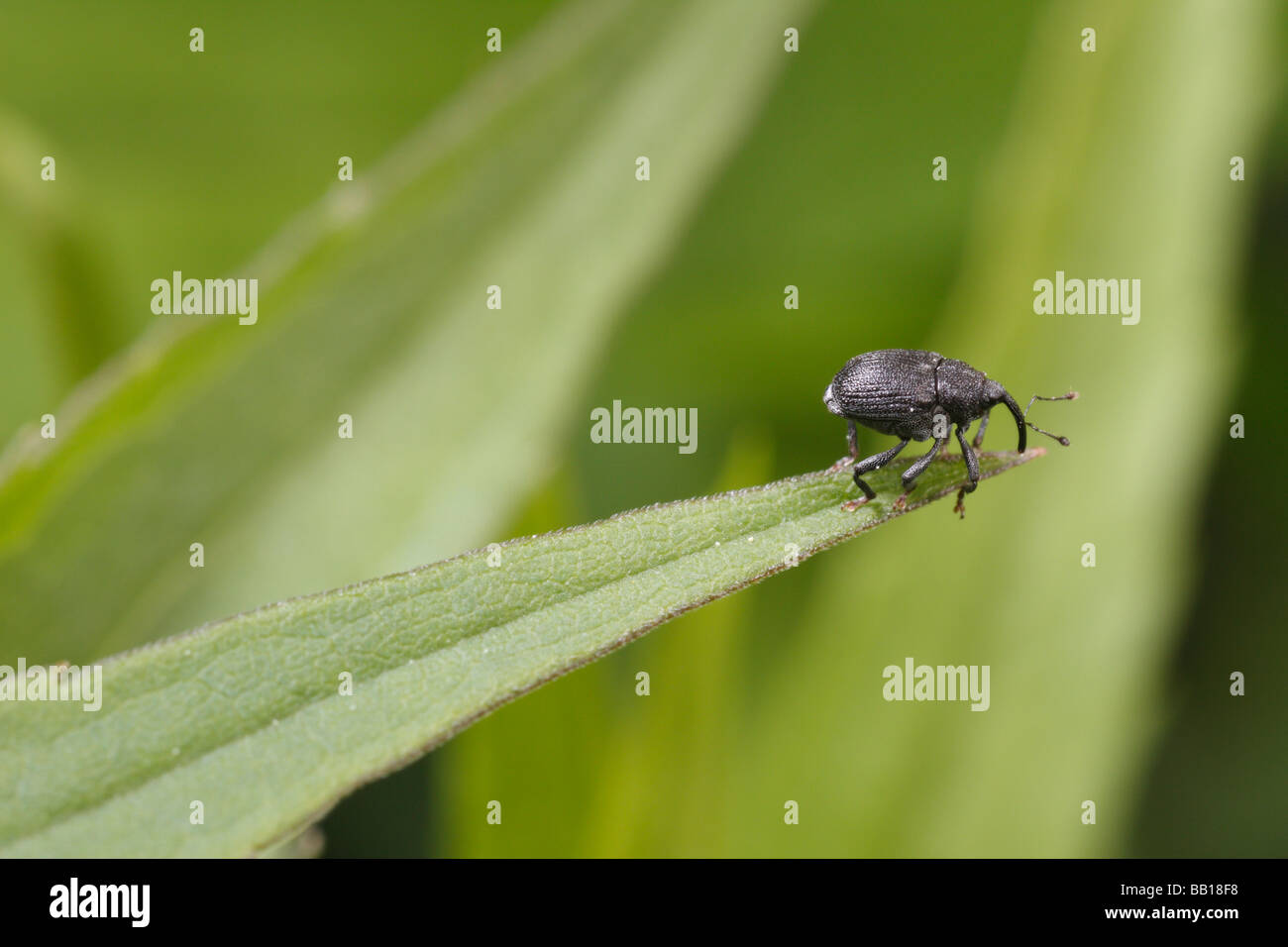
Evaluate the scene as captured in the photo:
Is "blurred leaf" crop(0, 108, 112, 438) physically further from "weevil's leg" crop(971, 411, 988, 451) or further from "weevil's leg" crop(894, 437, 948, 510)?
"weevil's leg" crop(971, 411, 988, 451)

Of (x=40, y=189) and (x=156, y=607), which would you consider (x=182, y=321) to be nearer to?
(x=156, y=607)

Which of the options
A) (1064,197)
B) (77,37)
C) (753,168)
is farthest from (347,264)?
(77,37)

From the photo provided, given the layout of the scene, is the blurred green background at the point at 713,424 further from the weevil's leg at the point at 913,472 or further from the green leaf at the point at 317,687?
the green leaf at the point at 317,687

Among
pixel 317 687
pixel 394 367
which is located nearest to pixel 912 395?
pixel 394 367

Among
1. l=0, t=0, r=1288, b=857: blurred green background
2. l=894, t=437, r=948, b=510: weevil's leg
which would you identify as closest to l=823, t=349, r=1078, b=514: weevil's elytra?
l=894, t=437, r=948, b=510: weevil's leg

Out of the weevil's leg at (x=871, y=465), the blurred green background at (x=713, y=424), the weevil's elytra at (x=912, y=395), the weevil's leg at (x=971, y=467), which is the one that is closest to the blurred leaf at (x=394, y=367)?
the blurred green background at (x=713, y=424)

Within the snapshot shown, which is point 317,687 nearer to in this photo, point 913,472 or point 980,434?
point 913,472
